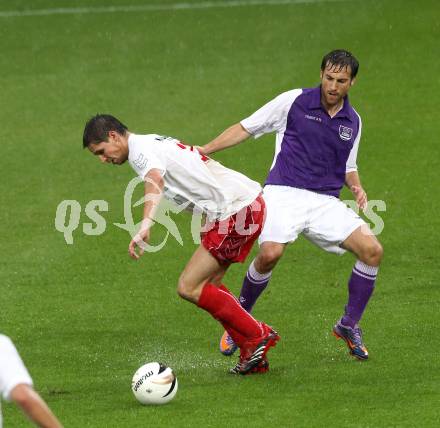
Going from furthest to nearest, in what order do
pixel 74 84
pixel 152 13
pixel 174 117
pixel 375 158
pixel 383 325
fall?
1. pixel 152 13
2. pixel 74 84
3. pixel 174 117
4. pixel 375 158
5. pixel 383 325

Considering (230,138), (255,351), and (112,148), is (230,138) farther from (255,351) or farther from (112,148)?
(255,351)

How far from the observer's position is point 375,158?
16906 mm

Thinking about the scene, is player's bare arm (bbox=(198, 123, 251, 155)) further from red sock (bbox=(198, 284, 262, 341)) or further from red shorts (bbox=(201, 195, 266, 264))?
red sock (bbox=(198, 284, 262, 341))

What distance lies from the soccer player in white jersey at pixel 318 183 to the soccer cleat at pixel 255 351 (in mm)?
564

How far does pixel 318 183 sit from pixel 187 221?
4462mm

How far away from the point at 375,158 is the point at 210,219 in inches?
299

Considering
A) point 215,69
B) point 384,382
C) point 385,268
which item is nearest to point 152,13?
point 215,69

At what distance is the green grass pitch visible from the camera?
9344 millimetres

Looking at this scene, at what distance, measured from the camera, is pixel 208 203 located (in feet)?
31.3

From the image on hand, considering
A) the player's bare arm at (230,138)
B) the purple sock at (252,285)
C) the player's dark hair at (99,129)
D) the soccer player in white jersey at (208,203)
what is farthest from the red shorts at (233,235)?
the player's dark hair at (99,129)

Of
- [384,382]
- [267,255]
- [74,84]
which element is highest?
[74,84]

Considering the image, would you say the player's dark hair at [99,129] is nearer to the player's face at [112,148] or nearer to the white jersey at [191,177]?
the player's face at [112,148]

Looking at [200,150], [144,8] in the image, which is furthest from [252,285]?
[144,8]

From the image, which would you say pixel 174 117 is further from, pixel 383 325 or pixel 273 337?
pixel 273 337
